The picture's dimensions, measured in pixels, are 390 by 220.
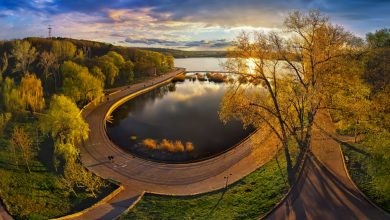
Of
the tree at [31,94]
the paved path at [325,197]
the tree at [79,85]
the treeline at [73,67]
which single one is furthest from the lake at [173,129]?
the paved path at [325,197]

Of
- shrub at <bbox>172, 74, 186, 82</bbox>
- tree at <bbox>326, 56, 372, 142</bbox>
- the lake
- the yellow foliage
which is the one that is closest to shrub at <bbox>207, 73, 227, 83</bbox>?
shrub at <bbox>172, 74, 186, 82</bbox>

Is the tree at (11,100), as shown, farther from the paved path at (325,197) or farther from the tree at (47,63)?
the paved path at (325,197)

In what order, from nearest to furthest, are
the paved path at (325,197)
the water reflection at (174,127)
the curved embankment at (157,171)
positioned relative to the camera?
the paved path at (325,197) < the curved embankment at (157,171) < the water reflection at (174,127)

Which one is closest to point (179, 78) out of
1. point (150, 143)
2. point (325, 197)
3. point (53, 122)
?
point (150, 143)

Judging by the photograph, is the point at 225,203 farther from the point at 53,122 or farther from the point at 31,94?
the point at 31,94

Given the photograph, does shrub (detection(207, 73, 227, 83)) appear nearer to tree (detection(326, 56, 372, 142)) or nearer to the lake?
the lake

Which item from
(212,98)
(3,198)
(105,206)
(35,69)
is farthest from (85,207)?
(35,69)

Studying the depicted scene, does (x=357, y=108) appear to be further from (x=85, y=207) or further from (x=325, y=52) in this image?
(x=85, y=207)

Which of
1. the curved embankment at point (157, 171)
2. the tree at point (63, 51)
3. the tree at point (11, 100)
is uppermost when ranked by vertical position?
the tree at point (63, 51)
